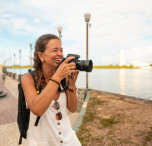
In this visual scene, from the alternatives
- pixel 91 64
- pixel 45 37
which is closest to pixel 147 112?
pixel 91 64

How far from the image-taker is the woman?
49.6 inches

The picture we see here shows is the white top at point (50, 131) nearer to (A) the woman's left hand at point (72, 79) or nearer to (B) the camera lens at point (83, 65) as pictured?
(A) the woman's left hand at point (72, 79)

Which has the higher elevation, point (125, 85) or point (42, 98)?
point (42, 98)

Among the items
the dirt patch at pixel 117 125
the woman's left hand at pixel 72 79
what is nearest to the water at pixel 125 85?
the dirt patch at pixel 117 125

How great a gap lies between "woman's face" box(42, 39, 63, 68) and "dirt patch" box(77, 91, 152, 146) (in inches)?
120

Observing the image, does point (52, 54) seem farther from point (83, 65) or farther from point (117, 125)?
point (117, 125)

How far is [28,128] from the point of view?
145cm

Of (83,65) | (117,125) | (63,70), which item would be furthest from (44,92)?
(117,125)

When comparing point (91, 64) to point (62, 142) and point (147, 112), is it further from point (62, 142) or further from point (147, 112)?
point (147, 112)

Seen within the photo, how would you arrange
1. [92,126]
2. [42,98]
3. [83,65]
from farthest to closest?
[92,126] → [83,65] → [42,98]

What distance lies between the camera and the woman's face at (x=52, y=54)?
129 centimetres

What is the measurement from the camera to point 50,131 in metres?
1.35

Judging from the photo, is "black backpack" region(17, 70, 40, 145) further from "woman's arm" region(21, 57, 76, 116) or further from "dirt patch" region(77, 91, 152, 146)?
"dirt patch" region(77, 91, 152, 146)

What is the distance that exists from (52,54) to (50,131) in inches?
25.7
